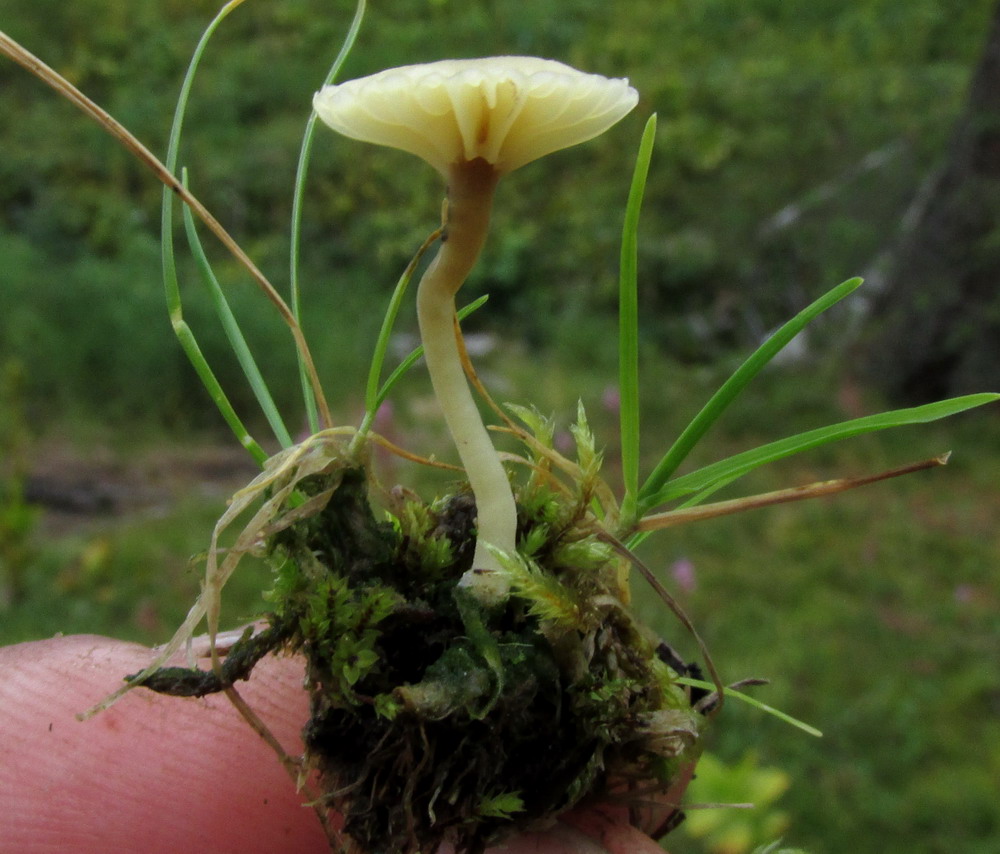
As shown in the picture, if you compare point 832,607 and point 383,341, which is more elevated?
point 383,341

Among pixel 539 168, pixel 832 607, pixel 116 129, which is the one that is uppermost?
pixel 116 129

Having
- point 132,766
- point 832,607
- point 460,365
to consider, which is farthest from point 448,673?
point 832,607

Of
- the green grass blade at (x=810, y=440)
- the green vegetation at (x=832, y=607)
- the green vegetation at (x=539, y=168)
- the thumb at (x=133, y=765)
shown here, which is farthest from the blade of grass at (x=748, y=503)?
the green vegetation at (x=539, y=168)

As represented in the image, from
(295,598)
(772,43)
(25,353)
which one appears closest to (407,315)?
(25,353)

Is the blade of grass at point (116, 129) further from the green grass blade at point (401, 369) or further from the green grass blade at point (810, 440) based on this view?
the green grass blade at point (810, 440)

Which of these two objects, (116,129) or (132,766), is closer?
(116,129)

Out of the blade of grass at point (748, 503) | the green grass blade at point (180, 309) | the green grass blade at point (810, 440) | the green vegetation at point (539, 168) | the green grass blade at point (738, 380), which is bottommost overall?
the green vegetation at point (539, 168)

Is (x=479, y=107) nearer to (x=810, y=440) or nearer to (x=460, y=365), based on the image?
(x=460, y=365)
